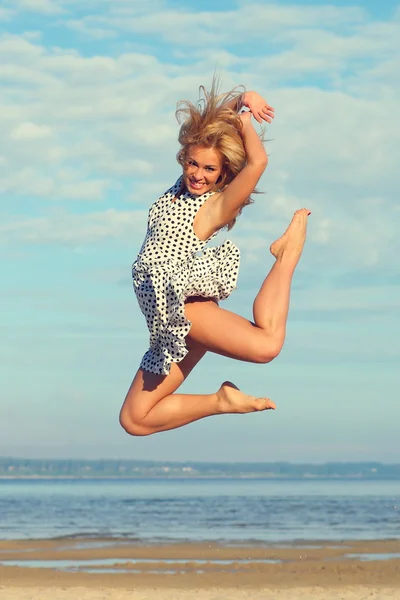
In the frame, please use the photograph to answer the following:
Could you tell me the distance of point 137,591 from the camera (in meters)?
16.1

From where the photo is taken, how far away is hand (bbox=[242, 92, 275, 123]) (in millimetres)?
6434

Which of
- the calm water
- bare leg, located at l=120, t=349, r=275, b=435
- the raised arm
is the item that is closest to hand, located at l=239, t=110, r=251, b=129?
the raised arm

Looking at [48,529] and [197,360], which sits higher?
[197,360]

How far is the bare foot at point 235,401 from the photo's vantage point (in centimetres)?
629

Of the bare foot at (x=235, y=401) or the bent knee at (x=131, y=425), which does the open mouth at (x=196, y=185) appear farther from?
the bent knee at (x=131, y=425)

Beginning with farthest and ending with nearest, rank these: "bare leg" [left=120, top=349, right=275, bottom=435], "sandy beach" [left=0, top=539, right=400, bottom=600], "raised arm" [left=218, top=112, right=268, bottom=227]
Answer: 1. "sandy beach" [left=0, top=539, right=400, bottom=600]
2. "bare leg" [left=120, top=349, right=275, bottom=435]
3. "raised arm" [left=218, top=112, right=268, bottom=227]

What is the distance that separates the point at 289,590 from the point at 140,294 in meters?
11.7

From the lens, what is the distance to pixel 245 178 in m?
6.04

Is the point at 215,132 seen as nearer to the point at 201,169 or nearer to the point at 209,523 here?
the point at 201,169

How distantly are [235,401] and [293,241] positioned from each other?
3.62 feet

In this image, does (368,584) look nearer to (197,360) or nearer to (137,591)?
(137,591)

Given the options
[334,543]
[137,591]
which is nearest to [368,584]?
[137,591]

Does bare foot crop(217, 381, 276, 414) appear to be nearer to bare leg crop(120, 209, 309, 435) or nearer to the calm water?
bare leg crop(120, 209, 309, 435)

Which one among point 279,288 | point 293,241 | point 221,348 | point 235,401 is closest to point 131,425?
point 235,401
